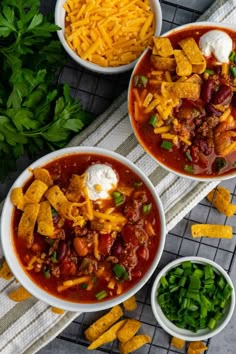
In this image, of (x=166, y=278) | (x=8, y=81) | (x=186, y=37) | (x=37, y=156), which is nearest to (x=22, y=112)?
(x=8, y=81)

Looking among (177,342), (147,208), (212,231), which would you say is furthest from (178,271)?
(147,208)

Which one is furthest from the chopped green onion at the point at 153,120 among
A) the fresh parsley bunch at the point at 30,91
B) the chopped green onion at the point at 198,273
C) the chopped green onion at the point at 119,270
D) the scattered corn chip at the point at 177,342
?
the scattered corn chip at the point at 177,342

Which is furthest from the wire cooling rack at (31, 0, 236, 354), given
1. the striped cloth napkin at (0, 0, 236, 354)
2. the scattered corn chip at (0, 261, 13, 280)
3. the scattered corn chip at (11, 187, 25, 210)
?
the scattered corn chip at (11, 187, 25, 210)

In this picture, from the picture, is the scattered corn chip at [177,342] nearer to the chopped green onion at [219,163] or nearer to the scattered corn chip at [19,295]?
the scattered corn chip at [19,295]

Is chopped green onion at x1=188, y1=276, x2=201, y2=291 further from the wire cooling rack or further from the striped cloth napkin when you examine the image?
the striped cloth napkin

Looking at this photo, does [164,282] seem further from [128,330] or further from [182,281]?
[128,330]

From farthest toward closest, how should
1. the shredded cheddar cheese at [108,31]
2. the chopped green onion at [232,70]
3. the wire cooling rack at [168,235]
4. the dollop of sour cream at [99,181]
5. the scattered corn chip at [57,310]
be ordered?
the wire cooling rack at [168,235]
the scattered corn chip at [57,310]
the shredded cheddar cheese at [108,31]
the chopped green onion at [232,70]
the dollop of sour cream at [99,181]

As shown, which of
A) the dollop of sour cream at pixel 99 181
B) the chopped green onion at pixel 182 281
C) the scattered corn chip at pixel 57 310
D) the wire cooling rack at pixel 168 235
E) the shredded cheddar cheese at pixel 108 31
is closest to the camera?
the dollop of sour cream at pixel 99 181
